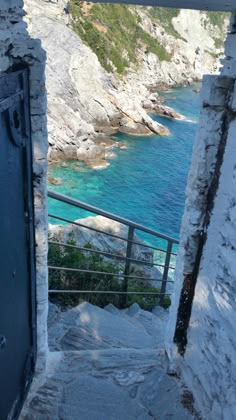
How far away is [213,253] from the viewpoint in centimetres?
240

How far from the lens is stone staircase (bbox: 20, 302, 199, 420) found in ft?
8.39

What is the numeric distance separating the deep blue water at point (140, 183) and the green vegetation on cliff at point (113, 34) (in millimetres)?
7943

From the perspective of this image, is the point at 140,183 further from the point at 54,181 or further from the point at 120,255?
the point at 120,255

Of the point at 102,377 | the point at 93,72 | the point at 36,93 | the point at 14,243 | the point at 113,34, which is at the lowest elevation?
the point at 93,72

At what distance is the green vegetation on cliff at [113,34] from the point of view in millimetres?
25078

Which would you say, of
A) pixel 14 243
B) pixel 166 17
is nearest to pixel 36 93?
pixel 14 243

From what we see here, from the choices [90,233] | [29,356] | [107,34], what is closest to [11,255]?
[29,356]

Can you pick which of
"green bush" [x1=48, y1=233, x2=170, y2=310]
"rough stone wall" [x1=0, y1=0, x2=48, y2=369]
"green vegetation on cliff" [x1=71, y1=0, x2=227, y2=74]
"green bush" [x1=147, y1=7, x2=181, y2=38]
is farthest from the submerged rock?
"green bush" [x1=147, y1=7, x2=181, y2=38]

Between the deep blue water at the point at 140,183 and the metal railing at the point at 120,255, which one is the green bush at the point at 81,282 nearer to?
the metal railing at the point at 120,255

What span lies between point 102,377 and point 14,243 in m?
1.39

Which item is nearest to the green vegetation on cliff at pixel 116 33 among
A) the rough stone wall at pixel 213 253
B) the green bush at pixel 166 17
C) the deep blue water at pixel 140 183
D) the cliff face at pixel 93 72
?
the cliff face at pixel 93 72

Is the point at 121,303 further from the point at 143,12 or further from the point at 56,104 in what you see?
the point at 143,12

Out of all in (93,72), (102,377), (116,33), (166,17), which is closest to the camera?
(102,377)

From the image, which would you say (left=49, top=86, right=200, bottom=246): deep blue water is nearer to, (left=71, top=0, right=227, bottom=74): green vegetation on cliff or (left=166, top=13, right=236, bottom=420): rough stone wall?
(left=71, top=0, right=227, bottom=74): green vegetation on cliff
